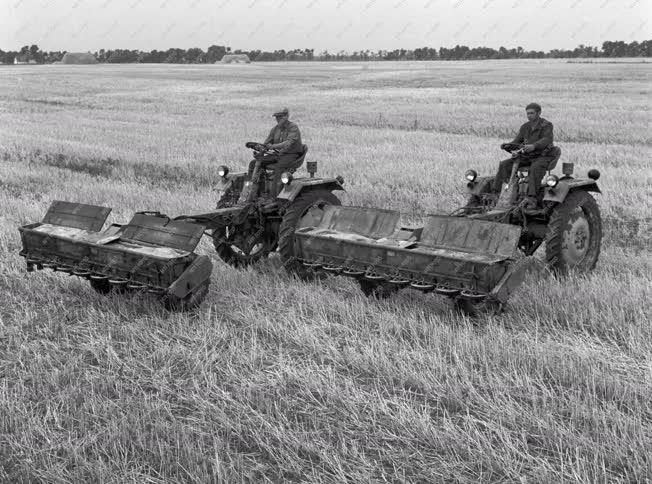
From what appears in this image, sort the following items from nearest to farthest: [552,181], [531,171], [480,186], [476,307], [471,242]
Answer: [476,307], [471,242], [552,181], [531,171], [480,186]

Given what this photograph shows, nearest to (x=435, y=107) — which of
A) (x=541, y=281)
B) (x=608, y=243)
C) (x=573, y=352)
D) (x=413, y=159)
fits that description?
(x=413, y=159)

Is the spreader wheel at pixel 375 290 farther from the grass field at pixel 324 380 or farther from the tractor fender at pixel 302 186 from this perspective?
the tractor fender at pixel 302 186

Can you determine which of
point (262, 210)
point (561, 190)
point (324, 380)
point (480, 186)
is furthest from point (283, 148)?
point (324, 380)

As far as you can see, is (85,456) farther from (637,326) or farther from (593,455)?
(637,326)

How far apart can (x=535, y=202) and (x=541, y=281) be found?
0.97 metres

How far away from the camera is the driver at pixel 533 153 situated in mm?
7363

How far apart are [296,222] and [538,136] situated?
9.15ft

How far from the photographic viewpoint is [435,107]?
1173 inches

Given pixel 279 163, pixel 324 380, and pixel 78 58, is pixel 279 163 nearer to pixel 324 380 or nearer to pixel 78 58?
pixel 324 380

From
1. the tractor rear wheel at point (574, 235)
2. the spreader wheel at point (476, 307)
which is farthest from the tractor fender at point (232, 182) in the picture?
the tractor rear wheel at point (574, 235)

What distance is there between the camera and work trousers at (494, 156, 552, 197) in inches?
290

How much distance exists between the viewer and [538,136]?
770 cm

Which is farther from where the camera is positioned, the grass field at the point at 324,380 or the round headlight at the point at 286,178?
the round headlight at the point at 286,178

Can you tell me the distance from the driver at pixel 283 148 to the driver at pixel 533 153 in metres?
2.23
